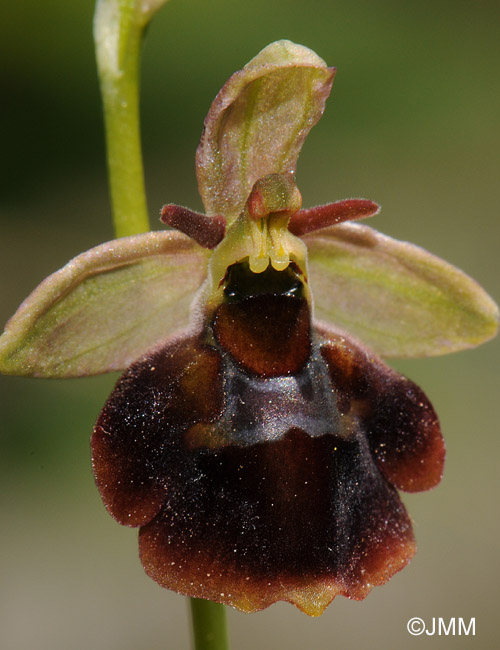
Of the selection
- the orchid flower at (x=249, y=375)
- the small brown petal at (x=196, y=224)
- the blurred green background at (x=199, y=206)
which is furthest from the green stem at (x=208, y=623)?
the blurred green background at (x=199, y=206)

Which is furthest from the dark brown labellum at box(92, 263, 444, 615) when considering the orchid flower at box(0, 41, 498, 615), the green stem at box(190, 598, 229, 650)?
the green stem at box(190, 598, 229, 650)

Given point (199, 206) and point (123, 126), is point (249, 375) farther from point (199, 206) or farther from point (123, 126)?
point (199, 206)

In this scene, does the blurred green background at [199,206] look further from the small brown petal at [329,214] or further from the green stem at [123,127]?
the small brown petal at [329,214]

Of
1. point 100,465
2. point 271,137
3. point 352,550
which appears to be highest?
point 271,137

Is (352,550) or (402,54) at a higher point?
(402,54)

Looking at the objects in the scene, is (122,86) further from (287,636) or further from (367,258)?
(287,636)

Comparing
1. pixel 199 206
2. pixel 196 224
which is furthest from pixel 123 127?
pixel 199 206

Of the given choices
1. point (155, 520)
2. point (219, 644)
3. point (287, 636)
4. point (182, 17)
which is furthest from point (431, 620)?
point (182, 17)
